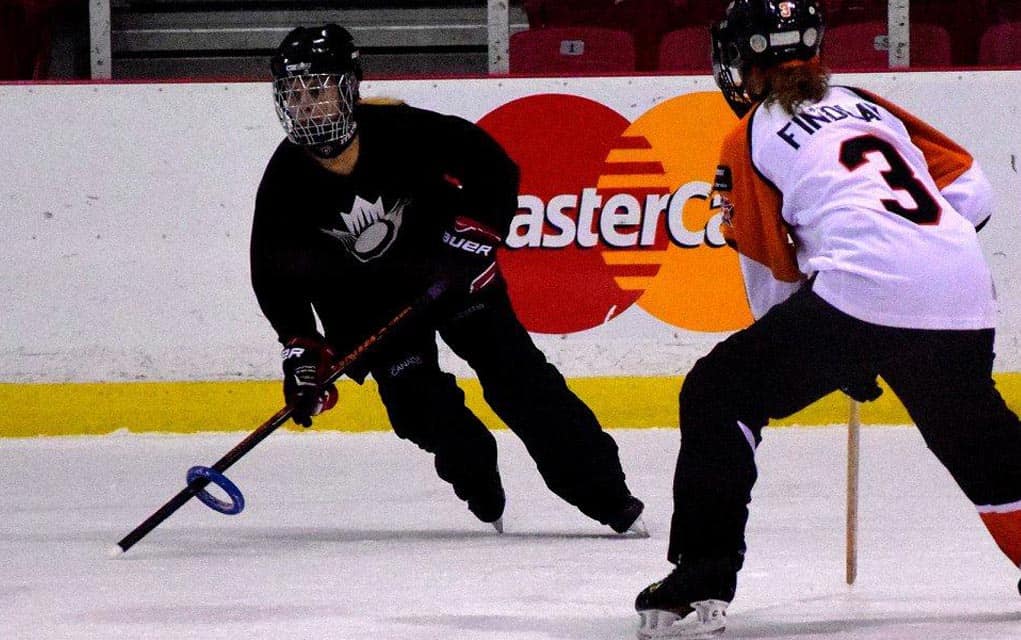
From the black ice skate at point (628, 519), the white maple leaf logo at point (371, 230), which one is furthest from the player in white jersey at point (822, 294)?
the white maple leaf logo at point (371, 230)

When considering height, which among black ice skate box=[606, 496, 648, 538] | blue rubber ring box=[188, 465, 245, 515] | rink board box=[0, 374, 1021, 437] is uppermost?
blue rubber ring box=[188, 465, 245, 515]

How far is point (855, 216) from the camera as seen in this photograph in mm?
2215

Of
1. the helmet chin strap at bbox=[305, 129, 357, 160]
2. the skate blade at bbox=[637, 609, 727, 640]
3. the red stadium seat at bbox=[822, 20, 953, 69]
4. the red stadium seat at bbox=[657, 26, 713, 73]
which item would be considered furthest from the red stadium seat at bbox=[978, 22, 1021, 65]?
the skate blade at bbox=[637, 609, 727, 640]

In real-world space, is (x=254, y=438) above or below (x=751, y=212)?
below

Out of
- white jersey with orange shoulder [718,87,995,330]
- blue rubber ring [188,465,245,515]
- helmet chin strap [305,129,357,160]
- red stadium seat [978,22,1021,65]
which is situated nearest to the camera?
white jersey with orange shoulder [718,87,995,330]

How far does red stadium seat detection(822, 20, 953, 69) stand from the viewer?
5259 mm

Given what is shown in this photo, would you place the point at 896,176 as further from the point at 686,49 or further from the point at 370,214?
the point at 686,49

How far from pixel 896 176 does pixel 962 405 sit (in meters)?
0.34

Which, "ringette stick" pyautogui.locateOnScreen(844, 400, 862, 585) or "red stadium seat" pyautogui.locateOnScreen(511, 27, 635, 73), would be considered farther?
"red stadium seat" pyautogui.locateOnScreen(511, 27, 635, 73)

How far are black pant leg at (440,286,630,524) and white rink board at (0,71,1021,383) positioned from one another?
5.14 feet

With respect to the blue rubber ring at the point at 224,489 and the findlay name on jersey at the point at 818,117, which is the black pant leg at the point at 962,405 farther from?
the blue rubber ring at the point at 224,489

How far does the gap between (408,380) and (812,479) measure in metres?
1.14

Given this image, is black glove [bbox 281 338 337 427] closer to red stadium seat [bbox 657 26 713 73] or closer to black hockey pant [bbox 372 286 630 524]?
black hockey pant [bbox 372 286 630 524]

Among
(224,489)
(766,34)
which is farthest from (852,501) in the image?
(224,489)
